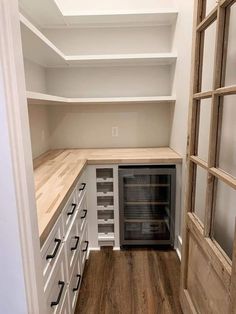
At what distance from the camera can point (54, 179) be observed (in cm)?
168

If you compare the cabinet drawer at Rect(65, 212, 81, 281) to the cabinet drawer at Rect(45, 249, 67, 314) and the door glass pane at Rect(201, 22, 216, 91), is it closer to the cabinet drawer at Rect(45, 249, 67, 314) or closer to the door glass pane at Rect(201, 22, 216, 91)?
the cabinet drawer at Rect(45, 249, 67, 314)

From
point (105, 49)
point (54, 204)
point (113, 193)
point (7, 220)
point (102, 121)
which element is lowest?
point (113, 193)

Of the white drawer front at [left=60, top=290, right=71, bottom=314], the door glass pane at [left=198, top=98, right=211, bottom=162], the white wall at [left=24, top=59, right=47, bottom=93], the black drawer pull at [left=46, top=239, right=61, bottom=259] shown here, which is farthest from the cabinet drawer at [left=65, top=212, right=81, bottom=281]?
the white wall at [left=24, top=59, right=47, bottom=93]

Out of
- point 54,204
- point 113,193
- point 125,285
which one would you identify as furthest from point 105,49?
point 125,285

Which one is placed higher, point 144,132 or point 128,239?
point 144,132

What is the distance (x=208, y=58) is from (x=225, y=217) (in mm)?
885

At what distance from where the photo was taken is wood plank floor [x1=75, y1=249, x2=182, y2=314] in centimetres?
175

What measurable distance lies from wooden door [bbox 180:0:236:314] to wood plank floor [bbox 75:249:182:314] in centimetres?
34

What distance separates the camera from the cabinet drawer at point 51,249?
1011mm

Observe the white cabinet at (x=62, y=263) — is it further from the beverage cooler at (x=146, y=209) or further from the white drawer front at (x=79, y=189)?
the beverage cooler at (x=146, y=209)

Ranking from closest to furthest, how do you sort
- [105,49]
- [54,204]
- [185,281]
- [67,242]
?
[54,204]
[67,242]
[185,281]
[105,49]

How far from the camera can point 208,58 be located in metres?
1.37

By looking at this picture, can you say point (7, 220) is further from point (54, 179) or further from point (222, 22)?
point (222, 22)

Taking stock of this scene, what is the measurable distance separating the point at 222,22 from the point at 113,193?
1.71 m
